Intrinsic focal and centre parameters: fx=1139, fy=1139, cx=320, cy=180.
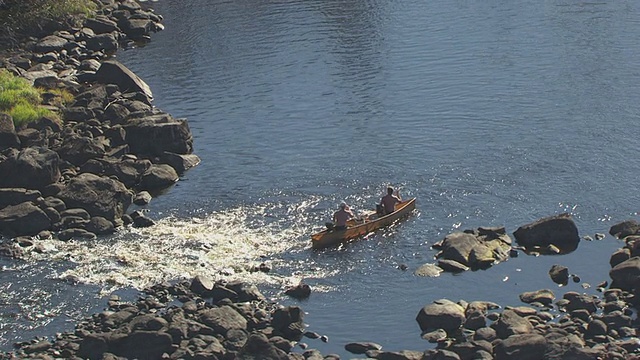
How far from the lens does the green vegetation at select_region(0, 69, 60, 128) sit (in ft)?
228

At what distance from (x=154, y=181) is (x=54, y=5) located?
115 feet

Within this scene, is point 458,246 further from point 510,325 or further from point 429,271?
point 510,325

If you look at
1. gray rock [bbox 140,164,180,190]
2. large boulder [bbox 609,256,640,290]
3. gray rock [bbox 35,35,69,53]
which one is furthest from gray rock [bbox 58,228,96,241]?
gray rock [bbox 35,35,69,53]

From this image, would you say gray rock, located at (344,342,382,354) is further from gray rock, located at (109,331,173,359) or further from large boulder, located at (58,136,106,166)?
large boulder, located at (58,136,106,166)

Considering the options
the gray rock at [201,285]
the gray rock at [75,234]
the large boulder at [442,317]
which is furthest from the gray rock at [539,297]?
the gray rock at [75,234]

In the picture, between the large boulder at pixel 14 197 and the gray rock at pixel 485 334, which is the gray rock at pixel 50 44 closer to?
the large boulder at pixel 14 197

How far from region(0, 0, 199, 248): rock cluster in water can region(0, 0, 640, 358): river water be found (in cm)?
164

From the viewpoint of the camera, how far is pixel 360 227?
57.2m

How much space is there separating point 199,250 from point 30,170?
11828 mm

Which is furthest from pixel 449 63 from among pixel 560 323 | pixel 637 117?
pixel 560 323

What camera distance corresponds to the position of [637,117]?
7188cm

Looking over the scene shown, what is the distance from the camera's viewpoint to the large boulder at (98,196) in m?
59.4

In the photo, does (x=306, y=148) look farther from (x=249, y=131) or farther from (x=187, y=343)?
(x=187, y=343)

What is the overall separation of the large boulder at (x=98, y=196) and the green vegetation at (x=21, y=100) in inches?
380
